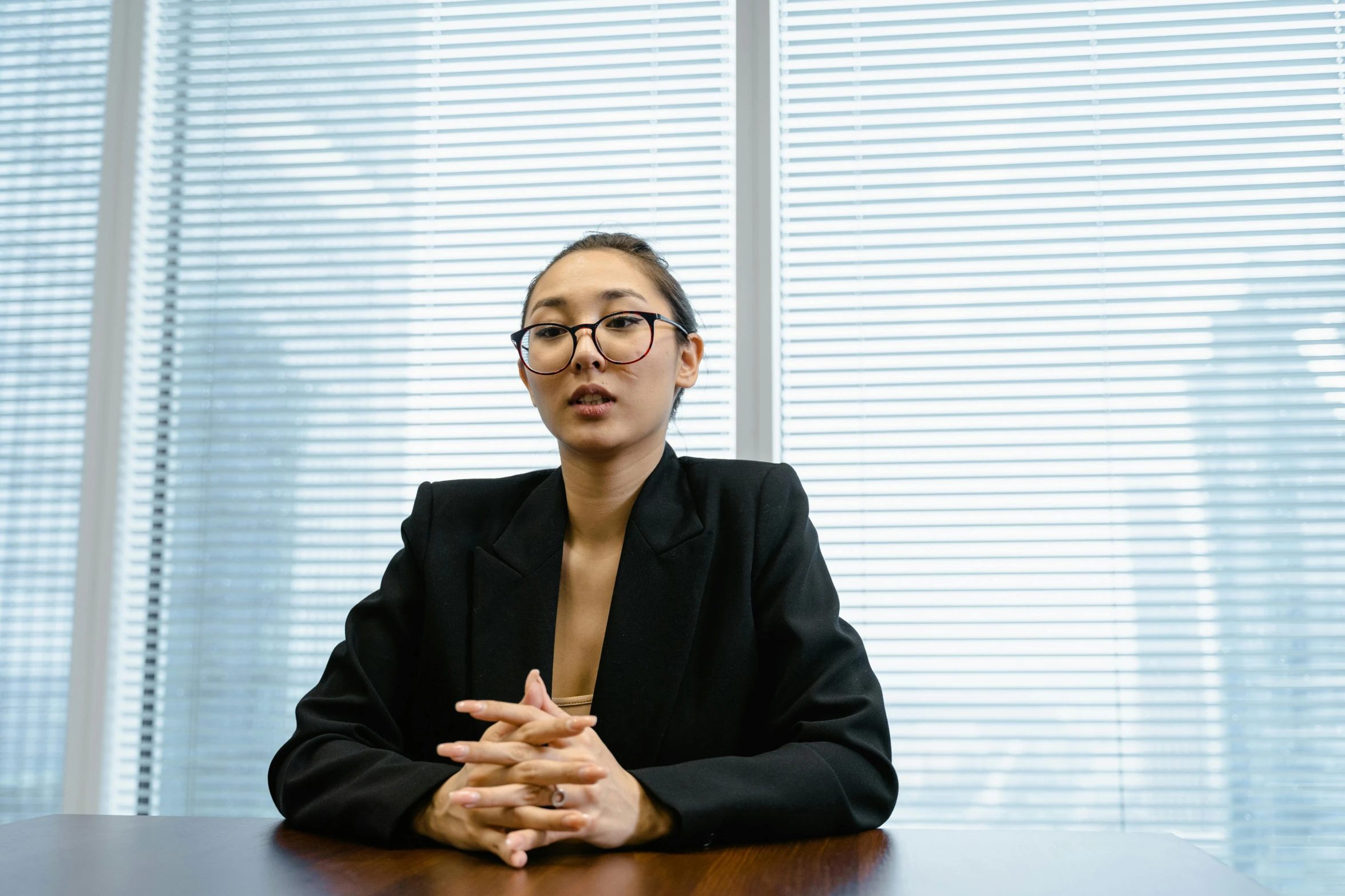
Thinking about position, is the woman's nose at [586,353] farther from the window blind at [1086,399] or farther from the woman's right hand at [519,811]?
the window blind at [1086,399]

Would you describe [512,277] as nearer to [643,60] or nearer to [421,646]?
[643,60]

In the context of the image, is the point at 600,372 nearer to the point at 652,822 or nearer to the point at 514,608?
the point at 514,608

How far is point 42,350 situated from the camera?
254cm

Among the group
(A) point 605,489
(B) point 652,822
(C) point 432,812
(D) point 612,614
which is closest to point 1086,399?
(A) point 605,489

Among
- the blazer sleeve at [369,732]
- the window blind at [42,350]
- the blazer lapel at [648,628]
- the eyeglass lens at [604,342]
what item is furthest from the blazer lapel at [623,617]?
the window blind at [42,350]

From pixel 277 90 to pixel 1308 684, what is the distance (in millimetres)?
2752

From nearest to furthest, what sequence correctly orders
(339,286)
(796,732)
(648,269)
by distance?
(796,732) → (648,269) → (339,286)

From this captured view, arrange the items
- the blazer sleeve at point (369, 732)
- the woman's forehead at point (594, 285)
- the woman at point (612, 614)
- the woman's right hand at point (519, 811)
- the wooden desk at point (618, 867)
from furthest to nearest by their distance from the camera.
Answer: the woman's forehead at point (594, 285) < the woman at point (612, 614) < the blazer sleeve at point (369, 732) < the woman's right hand at point (519, 811) < the wooden desk at point (618, 867)

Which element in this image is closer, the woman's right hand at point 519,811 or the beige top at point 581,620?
the woman's right hand at point 519,811

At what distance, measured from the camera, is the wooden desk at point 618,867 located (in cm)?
81

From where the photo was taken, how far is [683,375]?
1.56m

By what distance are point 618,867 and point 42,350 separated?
236cm

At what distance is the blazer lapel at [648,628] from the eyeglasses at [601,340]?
216 mm

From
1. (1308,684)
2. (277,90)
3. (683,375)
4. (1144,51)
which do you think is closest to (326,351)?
(277,90)
